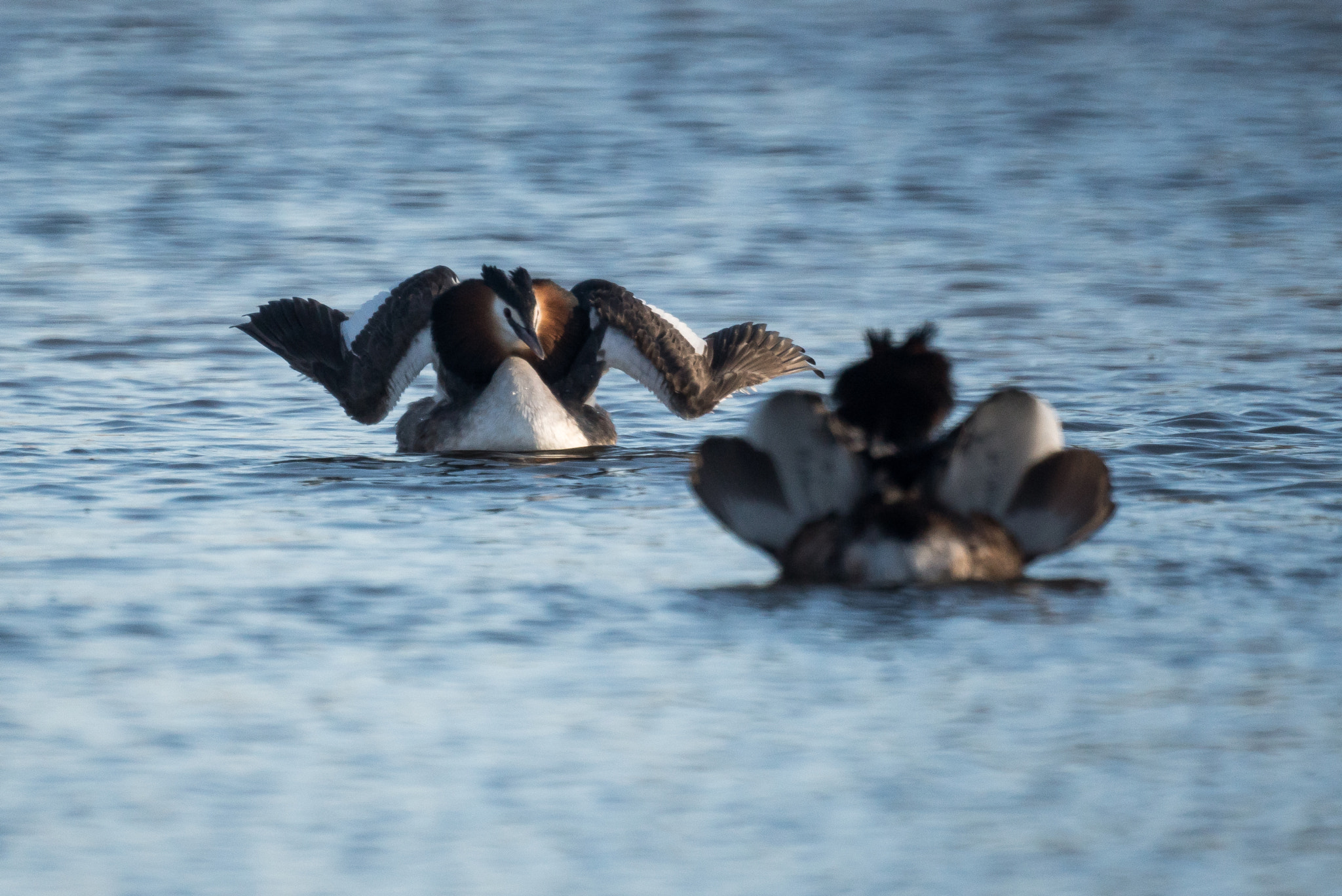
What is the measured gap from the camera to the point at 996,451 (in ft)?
23.9

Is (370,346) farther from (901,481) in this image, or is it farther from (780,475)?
(901,481)

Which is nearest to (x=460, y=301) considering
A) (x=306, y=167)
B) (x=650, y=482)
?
(x=650, y=482)

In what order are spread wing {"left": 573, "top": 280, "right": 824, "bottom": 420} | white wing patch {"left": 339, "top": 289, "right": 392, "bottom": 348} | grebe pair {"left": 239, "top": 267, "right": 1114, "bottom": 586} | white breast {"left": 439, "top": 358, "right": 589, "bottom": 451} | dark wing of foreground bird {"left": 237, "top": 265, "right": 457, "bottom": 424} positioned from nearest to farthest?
grebe pair {"left": 239, "top": 267, "right": 1114, "bottom": 586} < white breast {"left": 439, "top": 358, "right": 589, "bottom": 451} < spread wing {"left": 573, "top": 280, "right": 824, "bottom": 420} < dark wing of foreground bird {"left": 237, "top": 265, "right": 457, "bottom": 424} < white wing patch {"left": 339, "top": 289, "right": 392, "bottom": 348}

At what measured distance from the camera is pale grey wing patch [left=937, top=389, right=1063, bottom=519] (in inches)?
286

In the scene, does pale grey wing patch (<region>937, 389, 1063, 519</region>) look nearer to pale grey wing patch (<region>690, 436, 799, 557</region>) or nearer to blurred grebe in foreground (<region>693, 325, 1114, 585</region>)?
blurred grebe in foreground (<region>693, 325, 1114, 585</region>)

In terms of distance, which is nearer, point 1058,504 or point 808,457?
point 808,457

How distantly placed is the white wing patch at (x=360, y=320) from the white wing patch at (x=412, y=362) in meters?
0.05

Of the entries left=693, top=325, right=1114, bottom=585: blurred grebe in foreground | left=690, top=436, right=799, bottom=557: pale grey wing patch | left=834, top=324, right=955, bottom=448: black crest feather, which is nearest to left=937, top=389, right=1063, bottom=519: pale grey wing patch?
left=693, top=325, right=1114, bottom=585: blurred grebe in foreground

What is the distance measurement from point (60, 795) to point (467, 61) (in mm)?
17412

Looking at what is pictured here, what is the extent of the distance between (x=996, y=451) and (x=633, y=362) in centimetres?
397

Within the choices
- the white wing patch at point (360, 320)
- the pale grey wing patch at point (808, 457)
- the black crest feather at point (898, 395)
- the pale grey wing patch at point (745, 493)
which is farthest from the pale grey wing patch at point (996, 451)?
the white wing patch at point (360, 320)

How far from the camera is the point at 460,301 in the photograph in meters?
10.9

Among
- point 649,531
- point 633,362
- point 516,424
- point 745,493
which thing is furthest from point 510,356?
point 745,493

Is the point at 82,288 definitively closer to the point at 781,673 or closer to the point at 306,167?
the point at 306,167
